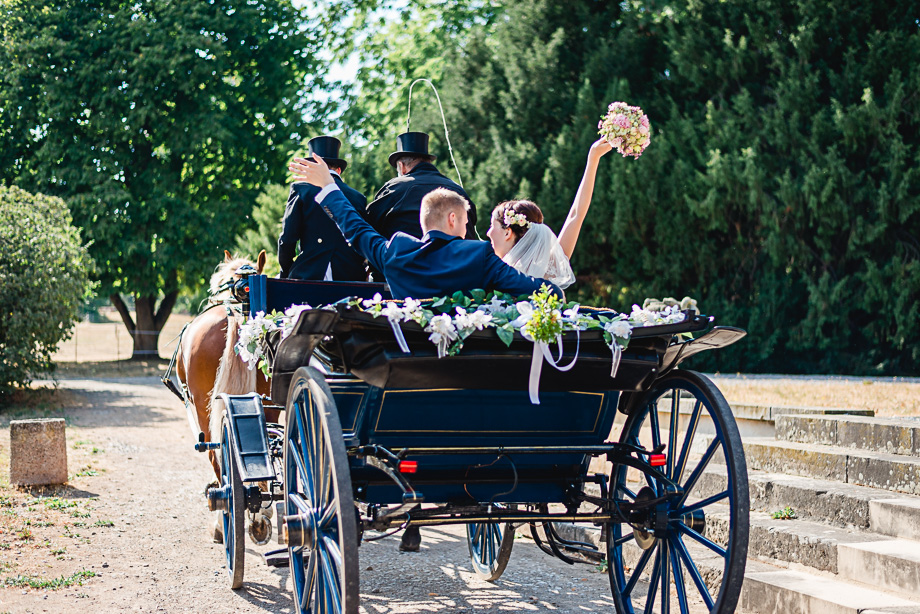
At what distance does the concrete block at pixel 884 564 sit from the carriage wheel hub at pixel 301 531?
2.74 metres

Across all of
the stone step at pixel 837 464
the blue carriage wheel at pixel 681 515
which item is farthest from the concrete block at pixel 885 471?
the blue carriage wheel at pixel 681 515

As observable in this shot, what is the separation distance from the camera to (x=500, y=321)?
325 centimetres

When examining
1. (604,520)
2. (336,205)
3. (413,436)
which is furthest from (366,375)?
(604,520)

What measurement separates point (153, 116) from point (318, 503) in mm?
23148

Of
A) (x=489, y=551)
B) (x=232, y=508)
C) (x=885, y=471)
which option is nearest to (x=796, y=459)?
(x=885, y=471)

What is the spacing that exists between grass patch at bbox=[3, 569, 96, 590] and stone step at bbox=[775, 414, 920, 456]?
15.1ft

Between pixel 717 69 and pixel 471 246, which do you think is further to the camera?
pixel 717 69

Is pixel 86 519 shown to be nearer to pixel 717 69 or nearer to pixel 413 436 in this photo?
pixel 413 436

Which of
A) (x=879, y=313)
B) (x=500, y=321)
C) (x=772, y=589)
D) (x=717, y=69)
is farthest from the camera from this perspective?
(x=717, y=69)

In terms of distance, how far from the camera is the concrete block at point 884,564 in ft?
13.5

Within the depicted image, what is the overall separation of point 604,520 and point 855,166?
1222cm

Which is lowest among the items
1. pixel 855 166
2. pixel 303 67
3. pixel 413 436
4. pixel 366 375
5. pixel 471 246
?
pixel 413 436

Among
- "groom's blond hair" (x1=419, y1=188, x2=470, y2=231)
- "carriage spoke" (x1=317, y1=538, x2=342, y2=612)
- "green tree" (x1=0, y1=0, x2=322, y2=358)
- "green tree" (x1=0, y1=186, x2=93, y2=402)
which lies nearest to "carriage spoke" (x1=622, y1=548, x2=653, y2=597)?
"carriage spoke" (x1=317, y1=538, x2=342, y2=612)

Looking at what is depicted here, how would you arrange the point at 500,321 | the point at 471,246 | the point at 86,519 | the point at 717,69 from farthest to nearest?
the point at 717,69 < the point at 86,519 < the point at 471,246 < the point at 500,321
